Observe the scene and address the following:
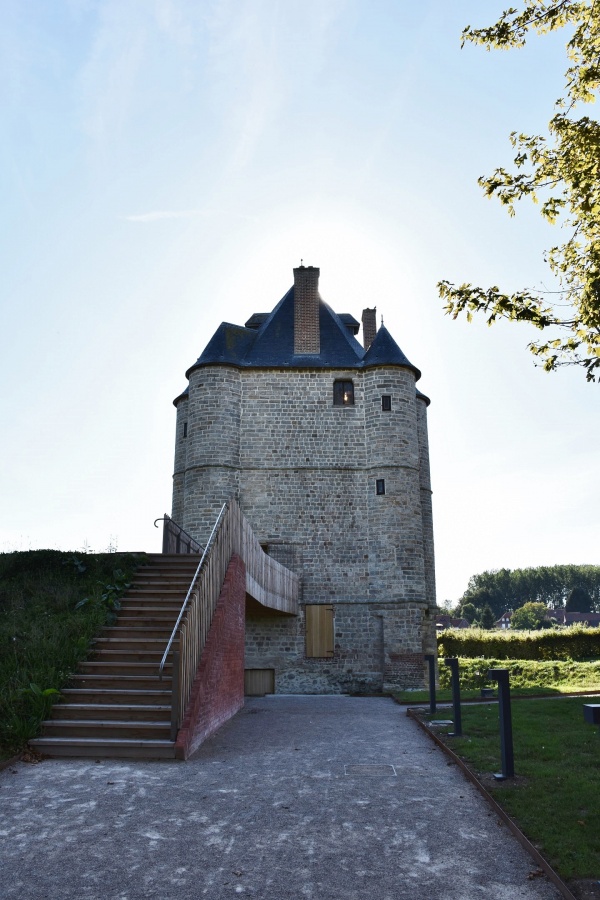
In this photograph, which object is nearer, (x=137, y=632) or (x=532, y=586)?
(x=137, y=632)

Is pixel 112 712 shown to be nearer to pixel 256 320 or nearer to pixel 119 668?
pixel 119 668

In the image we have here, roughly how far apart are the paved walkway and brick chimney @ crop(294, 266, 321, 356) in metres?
18.2

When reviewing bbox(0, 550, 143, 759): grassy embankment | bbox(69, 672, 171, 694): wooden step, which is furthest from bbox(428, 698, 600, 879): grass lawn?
bbox(0, 550, 143, 759): grassy embankment

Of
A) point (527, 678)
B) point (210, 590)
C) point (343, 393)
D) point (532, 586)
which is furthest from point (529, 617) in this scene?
point (210, 590)

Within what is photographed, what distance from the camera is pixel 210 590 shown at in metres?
9.82

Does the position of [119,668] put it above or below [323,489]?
below

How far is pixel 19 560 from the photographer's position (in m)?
13.2

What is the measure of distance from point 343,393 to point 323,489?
359 centimetres

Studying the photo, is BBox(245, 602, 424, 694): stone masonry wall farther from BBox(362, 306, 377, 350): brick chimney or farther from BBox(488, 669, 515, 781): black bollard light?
BBox(488, 669, 515, 781): black bollard light

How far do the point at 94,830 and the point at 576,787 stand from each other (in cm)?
433

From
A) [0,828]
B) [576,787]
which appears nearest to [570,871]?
[576,787]

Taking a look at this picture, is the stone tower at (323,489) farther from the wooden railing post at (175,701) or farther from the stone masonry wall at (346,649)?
the wooden railing post at (175,701)

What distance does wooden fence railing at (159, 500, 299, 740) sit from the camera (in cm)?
792

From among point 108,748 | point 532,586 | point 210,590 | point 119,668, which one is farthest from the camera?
point 532,586
